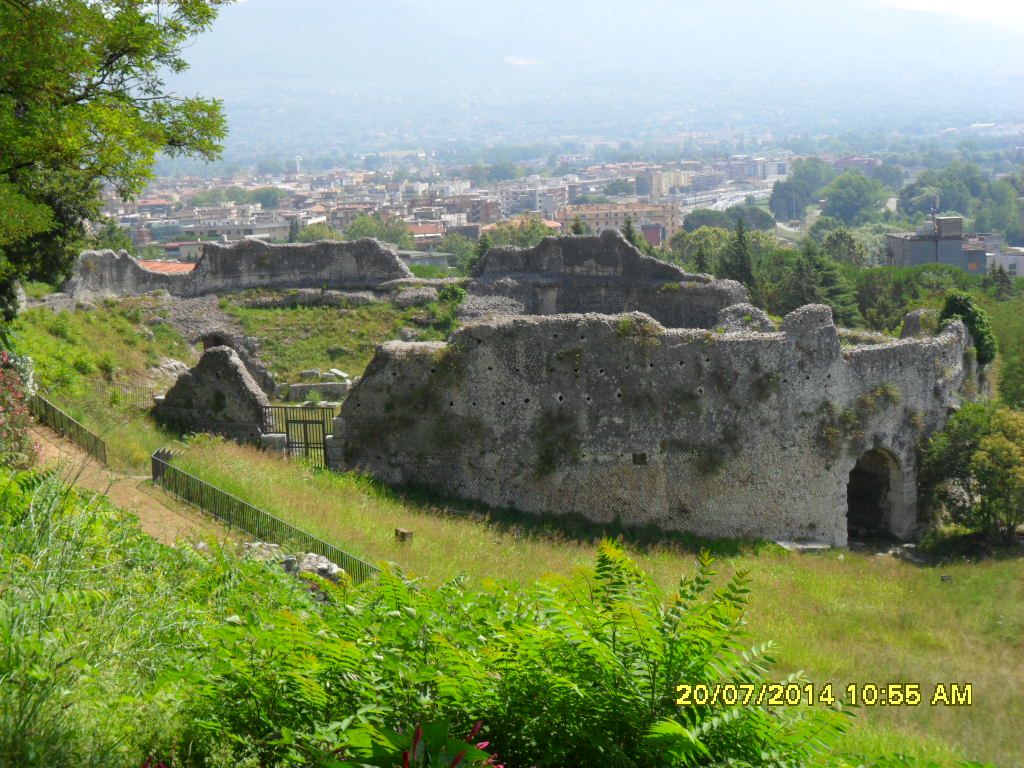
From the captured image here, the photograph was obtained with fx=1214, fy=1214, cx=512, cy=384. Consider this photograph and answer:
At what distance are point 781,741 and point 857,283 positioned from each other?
147 feet

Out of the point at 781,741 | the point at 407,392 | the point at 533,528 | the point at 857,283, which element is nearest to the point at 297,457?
the point at 407,392

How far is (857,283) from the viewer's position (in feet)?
163

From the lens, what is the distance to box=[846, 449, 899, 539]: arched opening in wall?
74.7ft

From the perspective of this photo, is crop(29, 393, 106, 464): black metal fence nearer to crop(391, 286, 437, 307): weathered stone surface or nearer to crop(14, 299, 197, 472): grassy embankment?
crop(14, 299, 197, 472): grassy embankment

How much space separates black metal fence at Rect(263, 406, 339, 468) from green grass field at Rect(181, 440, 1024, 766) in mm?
1083

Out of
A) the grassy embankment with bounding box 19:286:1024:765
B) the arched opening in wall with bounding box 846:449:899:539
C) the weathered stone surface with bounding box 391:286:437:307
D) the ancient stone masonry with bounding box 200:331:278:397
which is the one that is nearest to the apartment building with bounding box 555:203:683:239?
the weathered stone surface with bounding box 391:286:437:307

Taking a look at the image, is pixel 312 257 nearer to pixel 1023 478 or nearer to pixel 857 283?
pixel 1023 478

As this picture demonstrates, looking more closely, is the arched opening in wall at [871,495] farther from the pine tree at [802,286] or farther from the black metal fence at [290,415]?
the pine tree at [802,286]

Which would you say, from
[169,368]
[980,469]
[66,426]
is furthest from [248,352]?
[980,469]

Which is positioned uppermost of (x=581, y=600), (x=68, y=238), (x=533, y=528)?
(x=68, y=238)

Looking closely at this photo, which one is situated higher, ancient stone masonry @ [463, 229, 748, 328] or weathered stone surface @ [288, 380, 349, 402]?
ancient stone masonry @ [463, 229, 748, 328]

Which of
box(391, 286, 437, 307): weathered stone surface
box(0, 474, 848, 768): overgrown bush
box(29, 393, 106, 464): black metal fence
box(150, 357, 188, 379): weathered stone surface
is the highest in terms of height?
box(0, 474, 848, 768): overgrown bush

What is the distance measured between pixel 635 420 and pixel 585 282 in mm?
10940

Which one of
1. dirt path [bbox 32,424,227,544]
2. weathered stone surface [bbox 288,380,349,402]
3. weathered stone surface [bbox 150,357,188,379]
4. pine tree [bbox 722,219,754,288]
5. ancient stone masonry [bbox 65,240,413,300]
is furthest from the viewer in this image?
pine tree [bbox 722,219,754,288]
